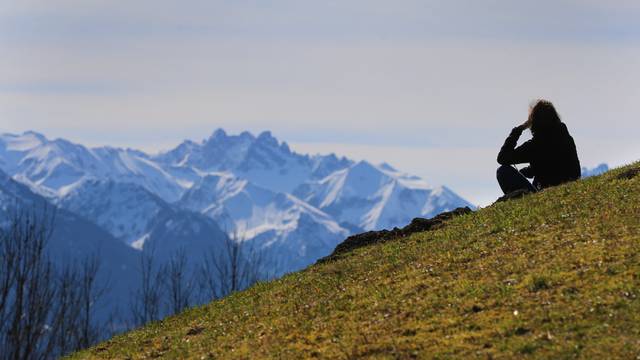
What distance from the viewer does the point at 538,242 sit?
25.0 metres

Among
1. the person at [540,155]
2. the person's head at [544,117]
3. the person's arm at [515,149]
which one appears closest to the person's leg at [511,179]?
the person at [540,155]

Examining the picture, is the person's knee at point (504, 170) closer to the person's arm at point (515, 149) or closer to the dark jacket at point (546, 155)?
the dark jacket at point (546, 155)

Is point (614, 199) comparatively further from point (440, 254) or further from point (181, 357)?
point (181, 357)

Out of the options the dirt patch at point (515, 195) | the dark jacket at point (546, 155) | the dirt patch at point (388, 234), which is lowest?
the dirt patch at point (388, 234)

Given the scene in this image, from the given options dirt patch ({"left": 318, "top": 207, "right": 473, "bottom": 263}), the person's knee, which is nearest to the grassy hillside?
dirt patch ({"left": 318, "top": 207, "right": 473, "bottom": 263})

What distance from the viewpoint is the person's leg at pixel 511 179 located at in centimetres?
3312

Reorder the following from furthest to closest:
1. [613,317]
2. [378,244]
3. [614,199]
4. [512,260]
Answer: [378,244] → [614,199] → [512,260] → [613,317]

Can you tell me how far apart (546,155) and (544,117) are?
5.51 ft

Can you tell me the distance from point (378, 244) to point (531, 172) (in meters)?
5.75

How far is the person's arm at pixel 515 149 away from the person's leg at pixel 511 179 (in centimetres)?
135

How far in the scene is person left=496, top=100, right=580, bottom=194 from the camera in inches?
1197

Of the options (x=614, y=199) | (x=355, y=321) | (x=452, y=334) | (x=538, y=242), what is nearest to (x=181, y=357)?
(x=355, y=321)

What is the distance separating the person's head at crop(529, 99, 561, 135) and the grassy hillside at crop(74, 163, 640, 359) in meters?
2.00

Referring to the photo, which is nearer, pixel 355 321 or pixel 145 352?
pixel 355 321
